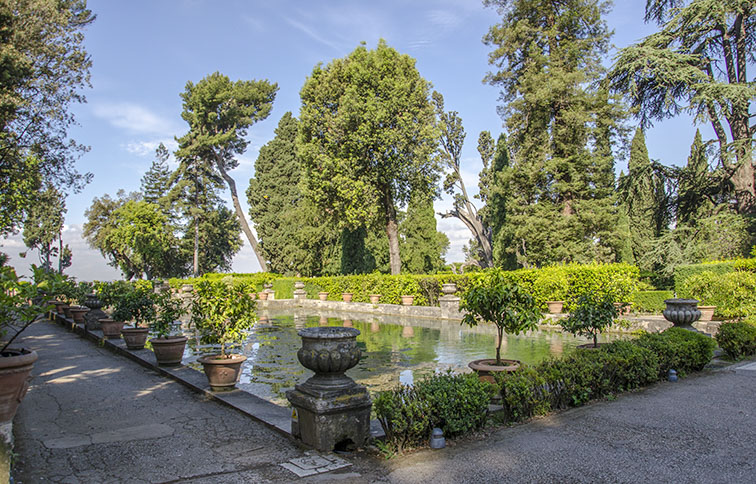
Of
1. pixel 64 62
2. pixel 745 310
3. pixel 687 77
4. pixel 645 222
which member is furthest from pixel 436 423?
pixel 645 222

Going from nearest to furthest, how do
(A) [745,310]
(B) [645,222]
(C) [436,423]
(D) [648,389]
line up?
(C) [436,423], (D) [648,389], (A) [745,310], (B) [645,222]

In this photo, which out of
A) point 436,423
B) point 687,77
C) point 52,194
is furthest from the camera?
point 52,194

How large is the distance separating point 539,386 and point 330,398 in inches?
94.4

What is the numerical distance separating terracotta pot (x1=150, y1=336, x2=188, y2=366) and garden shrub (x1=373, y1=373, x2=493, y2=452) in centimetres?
498

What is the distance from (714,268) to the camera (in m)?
13.1

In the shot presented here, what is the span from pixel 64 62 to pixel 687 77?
23236 millimetres

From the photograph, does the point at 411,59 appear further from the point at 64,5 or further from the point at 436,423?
the point at 436,423

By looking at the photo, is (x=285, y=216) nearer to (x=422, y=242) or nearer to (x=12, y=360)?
(x=422, y=242)

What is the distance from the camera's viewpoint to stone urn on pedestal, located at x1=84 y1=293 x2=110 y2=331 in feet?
43.2

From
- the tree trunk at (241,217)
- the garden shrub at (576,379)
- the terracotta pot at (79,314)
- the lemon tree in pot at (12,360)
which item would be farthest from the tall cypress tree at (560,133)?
the tree trunk at (241,217)

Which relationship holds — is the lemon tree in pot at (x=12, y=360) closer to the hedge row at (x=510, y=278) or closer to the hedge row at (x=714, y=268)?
the hedge row at (x=510, y=278)

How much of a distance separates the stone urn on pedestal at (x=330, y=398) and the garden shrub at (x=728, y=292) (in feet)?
36.7

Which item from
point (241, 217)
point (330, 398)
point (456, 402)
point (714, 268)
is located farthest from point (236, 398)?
point (241, 217)

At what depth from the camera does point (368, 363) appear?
9219mm
